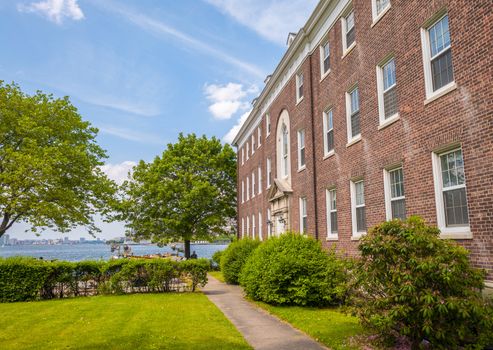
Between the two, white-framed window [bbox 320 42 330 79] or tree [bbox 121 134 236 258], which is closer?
white-framed window [bbox 320 42 330 79]

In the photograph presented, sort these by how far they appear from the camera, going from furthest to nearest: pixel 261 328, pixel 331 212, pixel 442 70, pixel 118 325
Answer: pixel 331 212 < pixel 118 325 < pixel 261 328 < pixel 442 70

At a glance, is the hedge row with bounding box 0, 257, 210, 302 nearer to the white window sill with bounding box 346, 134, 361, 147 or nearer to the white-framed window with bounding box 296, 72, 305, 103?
the white window sill with bounding box 346, 134, 361, 147

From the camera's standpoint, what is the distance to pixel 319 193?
1775 centimetres

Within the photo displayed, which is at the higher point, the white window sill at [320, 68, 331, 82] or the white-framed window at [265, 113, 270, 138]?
the white-framed window at [265, 113, 270, 138]

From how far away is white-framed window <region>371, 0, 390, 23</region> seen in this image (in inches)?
510

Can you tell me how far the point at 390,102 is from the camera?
12.6 metres

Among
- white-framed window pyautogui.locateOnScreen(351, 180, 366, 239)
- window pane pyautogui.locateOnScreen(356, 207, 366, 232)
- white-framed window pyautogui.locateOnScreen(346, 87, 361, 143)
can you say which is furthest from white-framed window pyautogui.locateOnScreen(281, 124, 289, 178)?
window pane pyautogui.locateOnScreen(356, 207, 366, 232)

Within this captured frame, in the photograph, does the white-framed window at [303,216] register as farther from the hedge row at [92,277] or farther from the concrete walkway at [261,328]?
the concrete walkway at [261,328]

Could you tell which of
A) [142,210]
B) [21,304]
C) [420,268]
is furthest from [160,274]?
[142,210]

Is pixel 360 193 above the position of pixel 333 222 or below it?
above

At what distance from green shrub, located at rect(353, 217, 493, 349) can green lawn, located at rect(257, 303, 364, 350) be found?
43.1 inches

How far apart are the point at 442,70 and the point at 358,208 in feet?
18.4

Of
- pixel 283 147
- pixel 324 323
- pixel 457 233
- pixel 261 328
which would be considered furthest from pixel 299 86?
pixel 261 328

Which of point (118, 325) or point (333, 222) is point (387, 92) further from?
point (118, 325)
